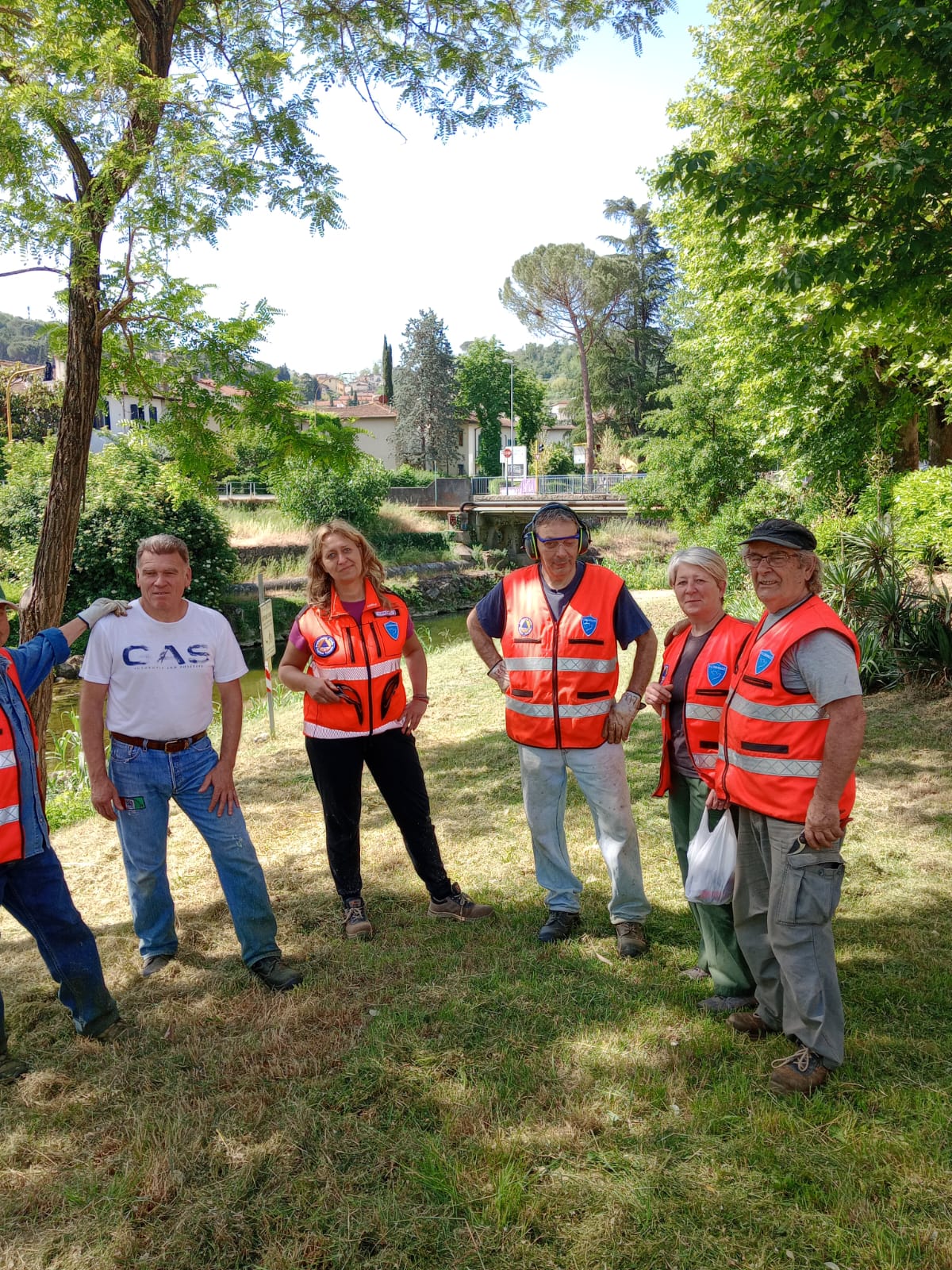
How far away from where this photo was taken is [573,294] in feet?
187

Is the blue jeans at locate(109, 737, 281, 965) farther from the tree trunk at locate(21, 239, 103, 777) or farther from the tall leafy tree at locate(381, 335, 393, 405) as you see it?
the tall leafy tree at locate(381, 335, 393, 405)

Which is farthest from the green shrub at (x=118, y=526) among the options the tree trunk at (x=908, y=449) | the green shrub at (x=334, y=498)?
the tree trunk at (x=908, y=449)

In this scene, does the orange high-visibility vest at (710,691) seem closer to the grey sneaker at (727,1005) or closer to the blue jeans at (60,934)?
the grey sneaker at (727,1005)

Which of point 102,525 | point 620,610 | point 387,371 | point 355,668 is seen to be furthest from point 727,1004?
point 387,371

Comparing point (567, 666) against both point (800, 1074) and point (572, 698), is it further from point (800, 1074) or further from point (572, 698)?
point (800, 1074)

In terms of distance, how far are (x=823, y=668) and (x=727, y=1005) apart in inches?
59.5

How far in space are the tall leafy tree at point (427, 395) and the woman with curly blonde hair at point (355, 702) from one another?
54.1m

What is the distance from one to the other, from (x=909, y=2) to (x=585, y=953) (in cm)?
548

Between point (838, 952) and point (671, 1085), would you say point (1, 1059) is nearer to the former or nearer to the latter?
point (671, 1085)

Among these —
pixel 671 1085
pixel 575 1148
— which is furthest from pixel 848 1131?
pixel 575 1148

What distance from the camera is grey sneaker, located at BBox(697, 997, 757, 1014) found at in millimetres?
3500

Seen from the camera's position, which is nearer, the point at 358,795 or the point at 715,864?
the point at 715,864

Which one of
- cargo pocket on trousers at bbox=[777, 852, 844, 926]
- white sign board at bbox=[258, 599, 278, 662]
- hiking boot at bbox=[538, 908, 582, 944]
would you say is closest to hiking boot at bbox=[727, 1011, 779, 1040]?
cargo pocket on trousers at bbox=[777, 852, 844, 926]

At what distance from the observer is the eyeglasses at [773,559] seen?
305 cm
